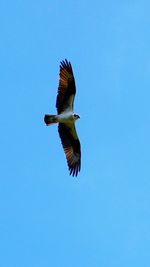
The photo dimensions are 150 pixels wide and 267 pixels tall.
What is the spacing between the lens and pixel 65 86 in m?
44.8

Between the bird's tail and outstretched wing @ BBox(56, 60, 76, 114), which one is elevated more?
outstretched wing @ BBox(56, 60, 76, 114)

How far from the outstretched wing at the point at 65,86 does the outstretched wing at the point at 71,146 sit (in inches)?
41.6

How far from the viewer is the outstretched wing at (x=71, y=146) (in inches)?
1796

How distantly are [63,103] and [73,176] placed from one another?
11.0 ft

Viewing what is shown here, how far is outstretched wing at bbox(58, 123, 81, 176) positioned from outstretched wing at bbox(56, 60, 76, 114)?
106cm

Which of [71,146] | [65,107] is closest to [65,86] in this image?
[65,107]

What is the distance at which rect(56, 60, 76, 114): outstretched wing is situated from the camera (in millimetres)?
44688

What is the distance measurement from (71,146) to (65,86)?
114 inches

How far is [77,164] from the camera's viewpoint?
4634cm

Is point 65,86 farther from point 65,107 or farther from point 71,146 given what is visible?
point 71,146

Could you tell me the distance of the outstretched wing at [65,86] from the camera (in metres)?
44.7

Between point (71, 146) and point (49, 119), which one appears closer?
point (49, 119)

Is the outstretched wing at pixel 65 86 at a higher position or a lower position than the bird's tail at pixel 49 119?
higher

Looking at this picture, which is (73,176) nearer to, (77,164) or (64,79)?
(77,164)
